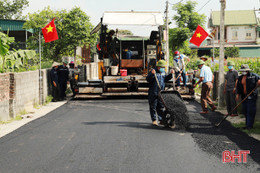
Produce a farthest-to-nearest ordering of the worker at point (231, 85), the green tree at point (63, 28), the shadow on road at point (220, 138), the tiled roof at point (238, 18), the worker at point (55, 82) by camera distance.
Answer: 1. the tiled roof at point (238, 18)
2. the green tree at point (63, 28)
3. the worker at point (55, 82)
4. the worker at point (231, 85)
5. the shadow on road at point (220, 138)

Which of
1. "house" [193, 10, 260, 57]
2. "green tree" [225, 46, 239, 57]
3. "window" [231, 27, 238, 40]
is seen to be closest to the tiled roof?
"house" [193, 10, 260, 57]

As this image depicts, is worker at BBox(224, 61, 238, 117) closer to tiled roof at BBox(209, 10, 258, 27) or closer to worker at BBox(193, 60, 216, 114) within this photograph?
worker at BBox(193, 60, 216, 114)

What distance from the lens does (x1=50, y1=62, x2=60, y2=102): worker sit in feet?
51.5

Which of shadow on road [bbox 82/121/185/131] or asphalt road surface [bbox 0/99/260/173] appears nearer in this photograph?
Result: asphalt road surface [bbox 0/99/260/173]

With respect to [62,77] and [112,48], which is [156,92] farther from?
[112,48]

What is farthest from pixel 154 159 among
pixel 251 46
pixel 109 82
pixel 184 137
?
pixel 251 46

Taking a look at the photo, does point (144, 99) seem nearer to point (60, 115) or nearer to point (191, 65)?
point (60, 115)

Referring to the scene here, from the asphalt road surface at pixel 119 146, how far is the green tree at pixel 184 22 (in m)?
43.6

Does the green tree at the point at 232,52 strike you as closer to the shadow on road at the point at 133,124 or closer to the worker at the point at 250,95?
the worker at the point at 250,95

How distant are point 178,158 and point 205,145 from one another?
1.21 metres

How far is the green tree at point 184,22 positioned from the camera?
5325 centimetres

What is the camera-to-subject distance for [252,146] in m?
6.97

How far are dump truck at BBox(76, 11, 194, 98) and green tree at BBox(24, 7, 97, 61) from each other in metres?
8.66

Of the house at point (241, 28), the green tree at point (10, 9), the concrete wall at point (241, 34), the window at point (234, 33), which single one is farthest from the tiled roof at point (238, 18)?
the green tree at point (10, 9)
